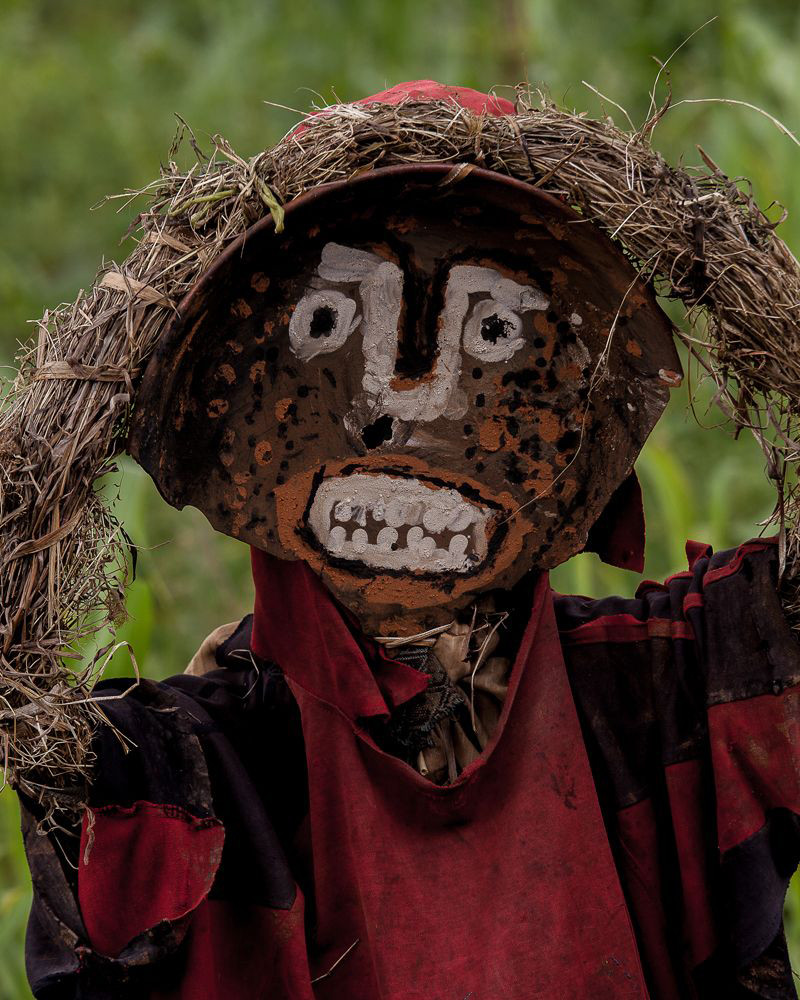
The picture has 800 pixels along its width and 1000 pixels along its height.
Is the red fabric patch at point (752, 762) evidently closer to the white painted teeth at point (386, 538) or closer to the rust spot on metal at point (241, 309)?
the white painted teeth at point (386, 538)

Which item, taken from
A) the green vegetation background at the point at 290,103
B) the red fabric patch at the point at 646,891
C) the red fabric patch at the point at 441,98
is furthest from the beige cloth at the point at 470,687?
the green vegetation background at the point at 290,103

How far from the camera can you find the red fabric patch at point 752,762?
4.88 ft

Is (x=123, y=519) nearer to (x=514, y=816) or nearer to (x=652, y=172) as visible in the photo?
(x=514, y=816)

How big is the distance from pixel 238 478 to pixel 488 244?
1.30ft

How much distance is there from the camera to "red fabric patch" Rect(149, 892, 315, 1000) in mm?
1484

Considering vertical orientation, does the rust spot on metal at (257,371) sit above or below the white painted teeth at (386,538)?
above

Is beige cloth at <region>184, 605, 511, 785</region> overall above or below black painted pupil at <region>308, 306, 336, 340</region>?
below

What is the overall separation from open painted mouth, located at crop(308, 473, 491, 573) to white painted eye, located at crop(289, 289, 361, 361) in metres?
0.16

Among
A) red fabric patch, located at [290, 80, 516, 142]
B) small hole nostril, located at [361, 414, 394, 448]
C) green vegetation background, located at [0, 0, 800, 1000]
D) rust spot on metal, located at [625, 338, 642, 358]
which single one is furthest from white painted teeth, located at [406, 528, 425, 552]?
green vegetation background, located at [0, 0, 800, 1000]

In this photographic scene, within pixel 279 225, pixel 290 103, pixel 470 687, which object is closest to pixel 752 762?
pixel 470 687

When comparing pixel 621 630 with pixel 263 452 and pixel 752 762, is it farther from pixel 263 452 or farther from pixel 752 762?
pixel 263 452

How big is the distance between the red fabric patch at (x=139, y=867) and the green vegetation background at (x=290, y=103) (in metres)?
0.90

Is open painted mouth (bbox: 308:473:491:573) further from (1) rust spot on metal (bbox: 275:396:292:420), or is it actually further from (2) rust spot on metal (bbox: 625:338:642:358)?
(2) rust spot on metal (bbox: 625:338:642:358)

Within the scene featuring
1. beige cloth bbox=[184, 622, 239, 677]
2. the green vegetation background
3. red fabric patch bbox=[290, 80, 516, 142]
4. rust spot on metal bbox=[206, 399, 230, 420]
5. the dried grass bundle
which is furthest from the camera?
the green vegetation background
